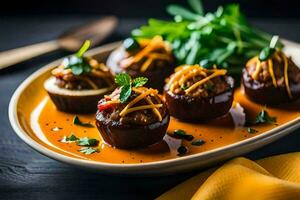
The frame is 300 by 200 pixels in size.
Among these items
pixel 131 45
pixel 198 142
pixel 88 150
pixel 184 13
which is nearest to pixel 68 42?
pixel 184 13

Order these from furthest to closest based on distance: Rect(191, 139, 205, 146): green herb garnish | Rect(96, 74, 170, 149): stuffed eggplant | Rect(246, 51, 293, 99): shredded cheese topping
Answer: Rect(246, 51, 293, 99): shredded cheese topping, Rect(191, 139, 205, 146): green herb garnish, Rect(96, 74, 170, 149): stuffed eggplant

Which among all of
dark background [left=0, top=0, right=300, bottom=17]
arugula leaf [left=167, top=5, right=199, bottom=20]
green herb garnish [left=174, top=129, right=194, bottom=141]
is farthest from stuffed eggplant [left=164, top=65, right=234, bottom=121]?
dark background [left=0, top=0, right=300, bottom=17]

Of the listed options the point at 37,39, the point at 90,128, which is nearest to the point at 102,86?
the point at 90,128

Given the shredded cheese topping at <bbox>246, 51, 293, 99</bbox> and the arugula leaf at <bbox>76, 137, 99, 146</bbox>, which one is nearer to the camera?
the arugula leaf at <bbox>76, 137, 99, 146</bbox>

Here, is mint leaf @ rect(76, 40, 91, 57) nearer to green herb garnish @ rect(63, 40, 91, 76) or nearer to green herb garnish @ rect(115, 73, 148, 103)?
green herb garnish @ rect(63, 40, 91, 76)

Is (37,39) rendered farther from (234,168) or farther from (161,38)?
(234,168)

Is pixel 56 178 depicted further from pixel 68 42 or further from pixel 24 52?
pixel 68 42
